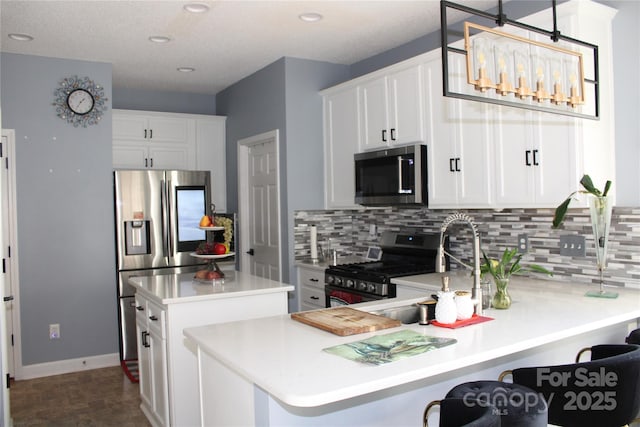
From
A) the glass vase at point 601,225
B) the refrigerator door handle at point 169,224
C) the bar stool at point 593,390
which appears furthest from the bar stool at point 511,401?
the refrigerator door handle at point 169,224

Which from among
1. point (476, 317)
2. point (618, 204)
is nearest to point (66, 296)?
point (476, 317)

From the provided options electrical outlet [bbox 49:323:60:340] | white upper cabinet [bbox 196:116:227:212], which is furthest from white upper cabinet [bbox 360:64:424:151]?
electrical outlet [bbox 49:323:60:340]

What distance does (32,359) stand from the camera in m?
4.47

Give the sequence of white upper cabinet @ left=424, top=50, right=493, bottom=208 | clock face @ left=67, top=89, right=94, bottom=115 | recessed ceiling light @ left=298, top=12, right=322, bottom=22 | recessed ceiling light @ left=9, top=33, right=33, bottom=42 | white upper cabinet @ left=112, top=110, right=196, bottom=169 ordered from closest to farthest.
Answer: white upper cabinet @ left=424, top=50, right=493, bottom=208, recessed ceiling light @ left=298, top=12, right=322, bottom=22, recessed ceiling light @ left=9, top=33, right=33, bottom=42, clock face @ left=67, top=89, right=94, bottom=115, white upper cabinet @ left=112, top=110, right=196, bottom=169

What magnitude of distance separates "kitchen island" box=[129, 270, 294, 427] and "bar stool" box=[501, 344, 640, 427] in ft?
5.44

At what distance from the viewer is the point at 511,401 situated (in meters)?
1.63

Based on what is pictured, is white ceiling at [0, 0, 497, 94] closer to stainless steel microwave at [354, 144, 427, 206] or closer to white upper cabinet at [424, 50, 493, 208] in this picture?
white upper cabinet at [424, 50, 493, 208]

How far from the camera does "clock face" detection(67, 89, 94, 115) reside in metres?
4.62

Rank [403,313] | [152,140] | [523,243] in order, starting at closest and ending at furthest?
[403,313] < [523,243] < [152,140]

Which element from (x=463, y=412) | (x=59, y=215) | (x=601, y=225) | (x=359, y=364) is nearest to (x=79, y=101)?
(x=59, y=215)

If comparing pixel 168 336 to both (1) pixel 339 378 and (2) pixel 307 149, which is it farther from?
(2) pixel 307 149

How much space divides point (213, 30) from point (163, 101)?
2.33 meters

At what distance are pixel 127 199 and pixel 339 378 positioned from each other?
12.8ft

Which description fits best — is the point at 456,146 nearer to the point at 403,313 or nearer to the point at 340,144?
the point at 340,144
